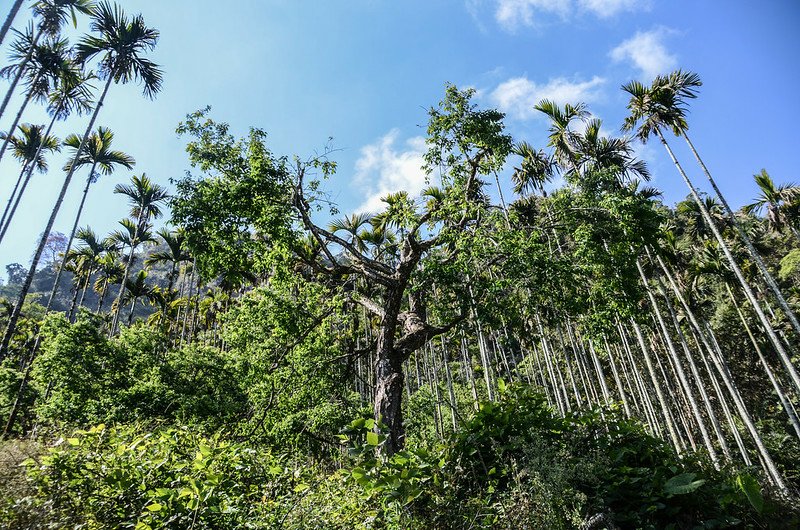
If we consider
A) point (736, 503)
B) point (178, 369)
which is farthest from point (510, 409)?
point (178, 369)

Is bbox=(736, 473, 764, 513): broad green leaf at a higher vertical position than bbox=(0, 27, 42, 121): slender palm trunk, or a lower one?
lower

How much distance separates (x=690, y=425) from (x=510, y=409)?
31227 millimetres

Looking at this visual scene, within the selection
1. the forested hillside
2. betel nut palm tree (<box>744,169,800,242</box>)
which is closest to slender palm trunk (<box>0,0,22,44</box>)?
the forested hillside

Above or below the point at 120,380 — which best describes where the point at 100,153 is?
above

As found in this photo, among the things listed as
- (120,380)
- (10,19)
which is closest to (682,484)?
(120,380)

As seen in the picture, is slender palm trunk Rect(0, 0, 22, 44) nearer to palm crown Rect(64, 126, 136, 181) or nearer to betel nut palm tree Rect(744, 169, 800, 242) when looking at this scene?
palm crown Rect(64, 126, 136, 181)

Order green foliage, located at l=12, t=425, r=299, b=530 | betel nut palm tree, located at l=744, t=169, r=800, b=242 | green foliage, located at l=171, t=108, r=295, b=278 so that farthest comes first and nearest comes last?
betel nut palm tree, located at l=744, t=169, r=800, b=242
green foliage, located at l=171, t=108, r=295, b=278
green foliage, located at l=12, t=425, r=299, b=530

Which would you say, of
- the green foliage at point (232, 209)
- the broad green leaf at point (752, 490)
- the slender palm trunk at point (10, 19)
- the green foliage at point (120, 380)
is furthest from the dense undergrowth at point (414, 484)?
the slender palm trunk at point (10, 19)

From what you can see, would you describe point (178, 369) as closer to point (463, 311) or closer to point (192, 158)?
point (192, 158)

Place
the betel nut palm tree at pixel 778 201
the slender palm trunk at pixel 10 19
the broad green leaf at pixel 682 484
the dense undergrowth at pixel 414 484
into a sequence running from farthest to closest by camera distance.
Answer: the betel nut palm tree at pixel 778 201 < the slender palm trunk at pixel 10 19 < the broad green leaf at pixel 682 484 < the dense undergrowth at pixel 414 484

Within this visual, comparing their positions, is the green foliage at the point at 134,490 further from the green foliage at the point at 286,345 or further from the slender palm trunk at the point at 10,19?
the slender palm trunk at the point at 10,19

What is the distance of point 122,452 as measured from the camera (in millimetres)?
3057

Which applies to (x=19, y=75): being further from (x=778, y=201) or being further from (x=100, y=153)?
(x=778, y=201)

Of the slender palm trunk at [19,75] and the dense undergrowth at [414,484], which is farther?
the slender palm trunk at [19,75]
